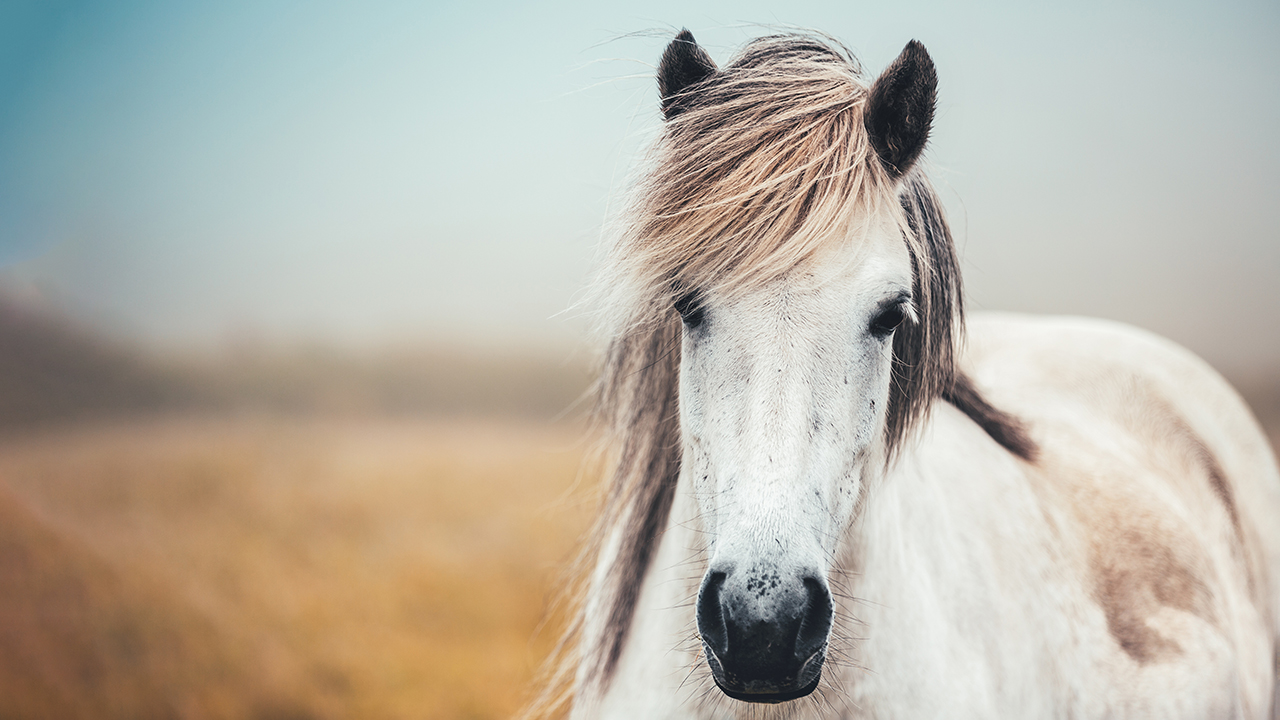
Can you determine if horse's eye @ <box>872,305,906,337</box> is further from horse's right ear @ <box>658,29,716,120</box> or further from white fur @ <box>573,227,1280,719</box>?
horse's right ear @ <box>658,29,716,120</box>

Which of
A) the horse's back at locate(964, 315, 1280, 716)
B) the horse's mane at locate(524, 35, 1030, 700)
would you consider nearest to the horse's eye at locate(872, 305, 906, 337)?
the horse's mane at locate(524, 35, 1030, 700)

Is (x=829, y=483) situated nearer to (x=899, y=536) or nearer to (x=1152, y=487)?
(x=899, y=536)

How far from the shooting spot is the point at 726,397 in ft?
3.14

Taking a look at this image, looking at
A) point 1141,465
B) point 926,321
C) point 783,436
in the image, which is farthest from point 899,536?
point 1141,465

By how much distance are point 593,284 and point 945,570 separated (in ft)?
2.81

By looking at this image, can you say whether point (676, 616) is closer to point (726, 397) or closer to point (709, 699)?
point (709, 699)

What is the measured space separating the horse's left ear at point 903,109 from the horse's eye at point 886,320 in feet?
0.88

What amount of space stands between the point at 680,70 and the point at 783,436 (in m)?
0.67

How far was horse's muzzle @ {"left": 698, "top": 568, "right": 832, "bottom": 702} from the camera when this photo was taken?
0.81 m

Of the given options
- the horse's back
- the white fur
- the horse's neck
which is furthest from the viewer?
the horse's back

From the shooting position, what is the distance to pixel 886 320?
1030 millimetres

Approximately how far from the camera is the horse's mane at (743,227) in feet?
3.39

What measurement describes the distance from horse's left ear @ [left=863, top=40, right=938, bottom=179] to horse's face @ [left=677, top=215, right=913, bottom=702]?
150 millimetres

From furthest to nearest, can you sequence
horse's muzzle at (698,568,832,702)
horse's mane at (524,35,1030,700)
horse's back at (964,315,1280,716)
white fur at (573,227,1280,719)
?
horse's back at (964,315,1280,716), horse's mane at (524,35,1030,700), white fur at (573,227,1280,719), horse's muzzle at (698,568,832,702)
